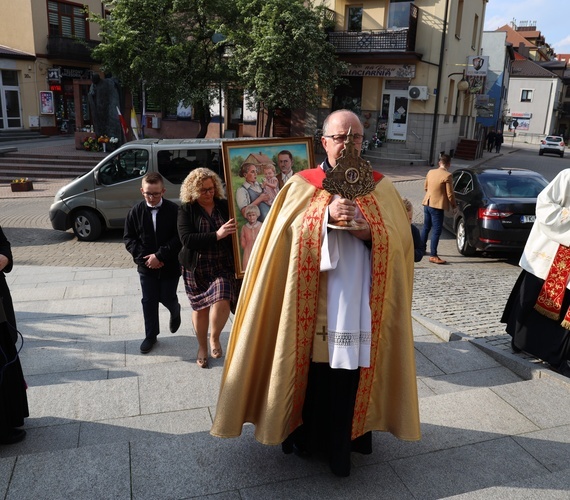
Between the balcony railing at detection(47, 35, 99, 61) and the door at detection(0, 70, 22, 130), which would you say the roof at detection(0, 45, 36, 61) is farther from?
the balcony railing at detection(47, 35, 99, 61)

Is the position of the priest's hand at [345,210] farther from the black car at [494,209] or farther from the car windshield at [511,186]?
the car windshield at [511,186]

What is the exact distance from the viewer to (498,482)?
314 cm

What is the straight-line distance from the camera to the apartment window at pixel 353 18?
26.0 meters

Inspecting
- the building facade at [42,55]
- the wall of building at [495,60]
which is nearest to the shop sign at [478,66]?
the wall of building at [495,60]

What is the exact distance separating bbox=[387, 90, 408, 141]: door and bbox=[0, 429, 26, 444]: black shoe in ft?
81.2

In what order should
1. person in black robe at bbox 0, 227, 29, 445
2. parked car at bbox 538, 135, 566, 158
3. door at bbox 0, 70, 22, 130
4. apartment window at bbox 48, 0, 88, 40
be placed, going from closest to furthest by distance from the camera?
person in black robe at bbox 0, 227, 29, 445 → door at bbox 0, 70, 22, 130 → apartment window at bbox 48, 0, 88, 40 → parked car at bbox 538, 135, 566, 158

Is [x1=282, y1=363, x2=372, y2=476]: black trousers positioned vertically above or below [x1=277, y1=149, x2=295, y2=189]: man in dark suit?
below

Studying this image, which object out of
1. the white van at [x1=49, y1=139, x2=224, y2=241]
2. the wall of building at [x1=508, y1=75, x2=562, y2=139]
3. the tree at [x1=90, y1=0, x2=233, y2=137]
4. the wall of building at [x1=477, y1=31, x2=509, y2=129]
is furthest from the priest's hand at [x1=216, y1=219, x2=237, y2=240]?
the wall of building at [x1=508, y1=75, x2=562, y2=139]

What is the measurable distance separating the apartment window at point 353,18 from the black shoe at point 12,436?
2570cm

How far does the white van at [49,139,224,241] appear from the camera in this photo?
11.3 meters

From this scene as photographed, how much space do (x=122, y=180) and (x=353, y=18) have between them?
1854cm

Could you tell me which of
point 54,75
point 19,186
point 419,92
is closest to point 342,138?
point 19,186

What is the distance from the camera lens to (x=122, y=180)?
1172 centimetres

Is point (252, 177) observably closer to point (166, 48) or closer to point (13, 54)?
point (166, 48)
